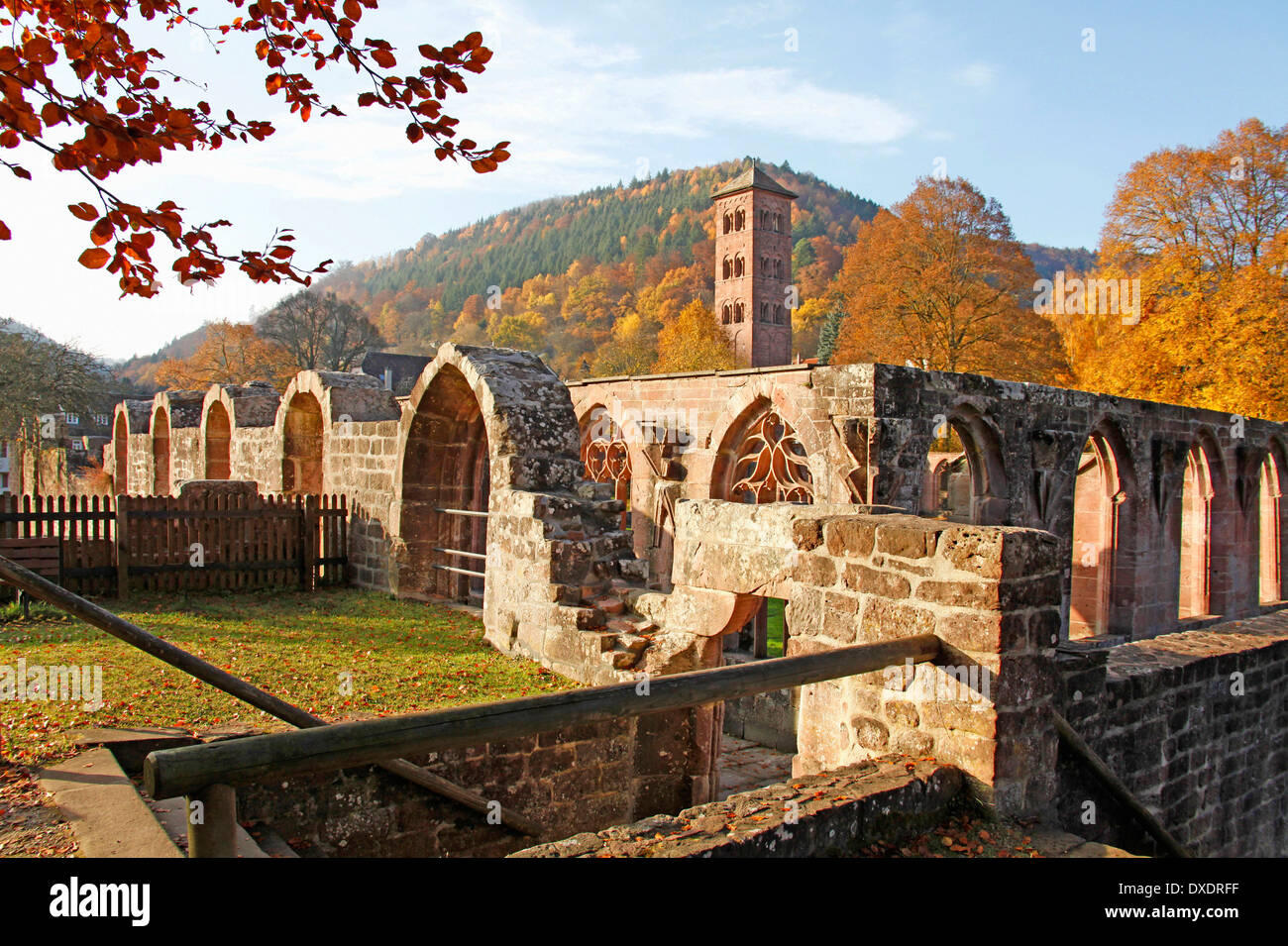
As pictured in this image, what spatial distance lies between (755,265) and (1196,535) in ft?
143

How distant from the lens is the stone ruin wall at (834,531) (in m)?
3.62

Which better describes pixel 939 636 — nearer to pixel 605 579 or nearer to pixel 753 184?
pixel 605 579

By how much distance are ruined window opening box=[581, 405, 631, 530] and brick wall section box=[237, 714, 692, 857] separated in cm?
980

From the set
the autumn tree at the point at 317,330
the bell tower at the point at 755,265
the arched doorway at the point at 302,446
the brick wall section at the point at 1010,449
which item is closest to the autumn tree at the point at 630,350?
the bell tower at the point at 755,265

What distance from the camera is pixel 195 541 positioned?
9633 millimetres

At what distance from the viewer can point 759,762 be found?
9.36 meters

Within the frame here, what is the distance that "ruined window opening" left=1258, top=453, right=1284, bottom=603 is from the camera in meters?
17.6

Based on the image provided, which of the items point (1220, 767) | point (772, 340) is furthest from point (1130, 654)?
point (772, 340)

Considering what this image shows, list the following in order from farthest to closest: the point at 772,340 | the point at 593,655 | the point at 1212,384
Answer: the point at 772,340 → the point at 1212,384 → the point at 593,655

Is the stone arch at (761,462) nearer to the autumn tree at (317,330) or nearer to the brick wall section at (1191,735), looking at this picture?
the brick wall section at (1191,735)

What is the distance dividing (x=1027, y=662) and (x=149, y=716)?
457 cm

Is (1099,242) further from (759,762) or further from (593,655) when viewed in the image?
(593,655)

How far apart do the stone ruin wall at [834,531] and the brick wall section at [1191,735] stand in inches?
5.7

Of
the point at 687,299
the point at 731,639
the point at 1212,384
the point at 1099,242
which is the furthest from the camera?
the point at 687,299
